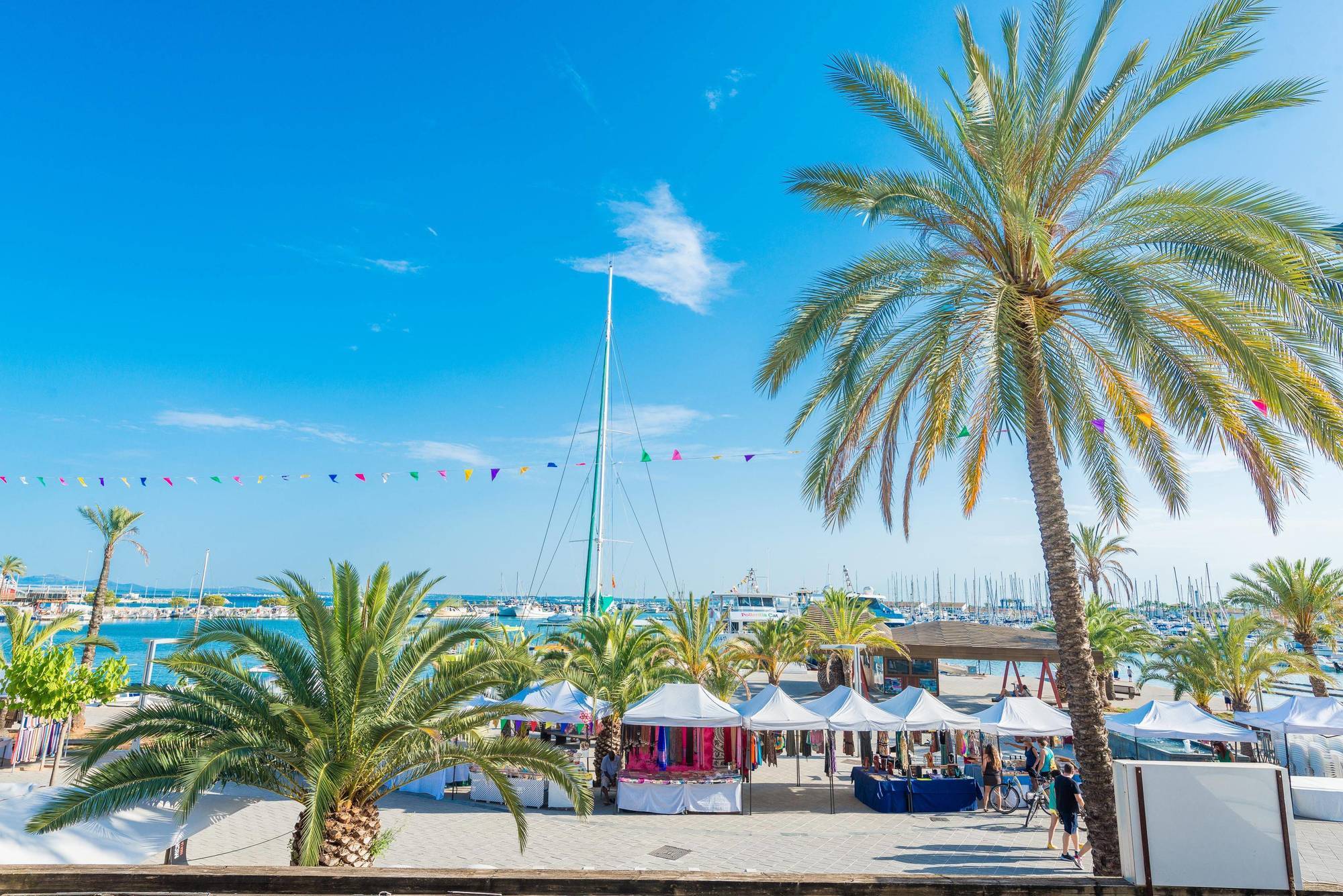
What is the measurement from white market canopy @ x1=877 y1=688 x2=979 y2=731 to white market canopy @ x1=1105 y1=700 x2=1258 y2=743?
3.05 metres

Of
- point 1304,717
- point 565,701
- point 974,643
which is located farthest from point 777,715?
point 974,643

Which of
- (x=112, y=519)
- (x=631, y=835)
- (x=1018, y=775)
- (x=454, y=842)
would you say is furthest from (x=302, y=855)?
(x=112, y=519)

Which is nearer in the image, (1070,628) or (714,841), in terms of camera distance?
(1070,628)

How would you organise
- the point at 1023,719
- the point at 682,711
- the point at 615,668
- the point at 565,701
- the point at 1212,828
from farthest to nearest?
the point at 615,668
the point at 565,701
the point at 1023,719
the point at 682,711
the point at 1212,828

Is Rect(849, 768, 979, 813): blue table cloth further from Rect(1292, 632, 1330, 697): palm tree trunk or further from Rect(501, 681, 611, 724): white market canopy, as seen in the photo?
Rect(1292, 632, 1330, 697): palm tree trunk

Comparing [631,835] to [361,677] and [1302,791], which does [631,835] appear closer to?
[361,677]

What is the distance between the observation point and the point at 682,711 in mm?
15914

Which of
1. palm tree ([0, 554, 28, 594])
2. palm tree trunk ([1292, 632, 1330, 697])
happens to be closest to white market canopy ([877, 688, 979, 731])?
palm tree trunk ([1292, 632, 1330, 697])

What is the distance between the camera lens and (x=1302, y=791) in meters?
15.6

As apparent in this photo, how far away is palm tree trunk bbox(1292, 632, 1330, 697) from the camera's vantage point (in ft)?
79.6

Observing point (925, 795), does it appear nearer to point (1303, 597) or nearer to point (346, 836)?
point (346, 836)

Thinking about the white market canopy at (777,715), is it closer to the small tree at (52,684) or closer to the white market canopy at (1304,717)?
the white market canopy at (1304,717)

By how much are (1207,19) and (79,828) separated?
1565 cm

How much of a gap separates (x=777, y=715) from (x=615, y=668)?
397cm
